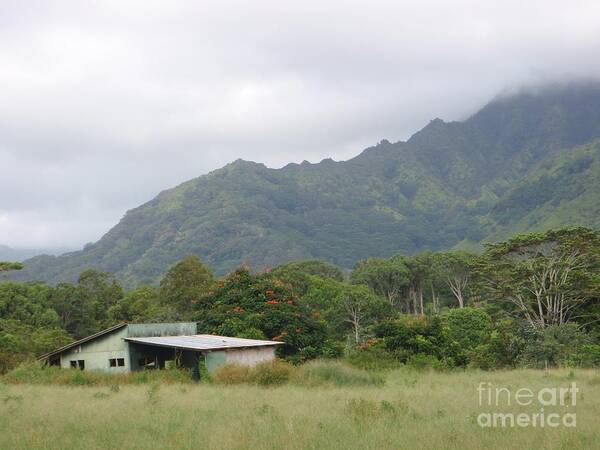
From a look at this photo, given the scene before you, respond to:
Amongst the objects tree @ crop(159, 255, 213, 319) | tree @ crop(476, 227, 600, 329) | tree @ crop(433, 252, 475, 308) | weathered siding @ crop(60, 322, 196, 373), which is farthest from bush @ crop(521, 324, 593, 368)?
tree @ crop(433, 252, 475, 308)

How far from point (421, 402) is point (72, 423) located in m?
8.00

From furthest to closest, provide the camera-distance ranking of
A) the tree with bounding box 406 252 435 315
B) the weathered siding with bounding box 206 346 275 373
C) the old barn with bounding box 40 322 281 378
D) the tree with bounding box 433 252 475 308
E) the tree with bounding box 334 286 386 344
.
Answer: the tree with bounding box 406 252 435 315 < the tree with bounding box 433 252 475 308 < the tree with bounding box 334 286 386 344 < the old barn with bounding box 40 322 281 378 < the weathered siding with bounding box 206 346 275 373

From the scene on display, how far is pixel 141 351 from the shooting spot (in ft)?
95.9

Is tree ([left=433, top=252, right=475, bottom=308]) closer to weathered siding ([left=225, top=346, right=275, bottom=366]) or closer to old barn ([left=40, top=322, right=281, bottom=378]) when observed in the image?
old barn ([left=40, top=322, right=281, bottom=378])

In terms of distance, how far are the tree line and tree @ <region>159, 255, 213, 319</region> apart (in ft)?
0.32

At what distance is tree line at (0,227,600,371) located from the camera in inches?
1168

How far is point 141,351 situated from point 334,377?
11787 mm

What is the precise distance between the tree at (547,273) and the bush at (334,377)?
19442mm

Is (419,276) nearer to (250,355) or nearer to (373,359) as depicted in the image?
(373,359)

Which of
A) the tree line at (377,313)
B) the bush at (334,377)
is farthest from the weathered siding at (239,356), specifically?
the tree line at (377,313)

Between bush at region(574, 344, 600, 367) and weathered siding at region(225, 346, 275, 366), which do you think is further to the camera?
bush at region(574, 344, 600, 367)

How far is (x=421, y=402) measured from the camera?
49.1 ft

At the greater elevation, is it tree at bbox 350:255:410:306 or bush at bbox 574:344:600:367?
tree at bbox 350:255:410:306

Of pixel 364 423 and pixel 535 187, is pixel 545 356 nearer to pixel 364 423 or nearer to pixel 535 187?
pixel 364 423
